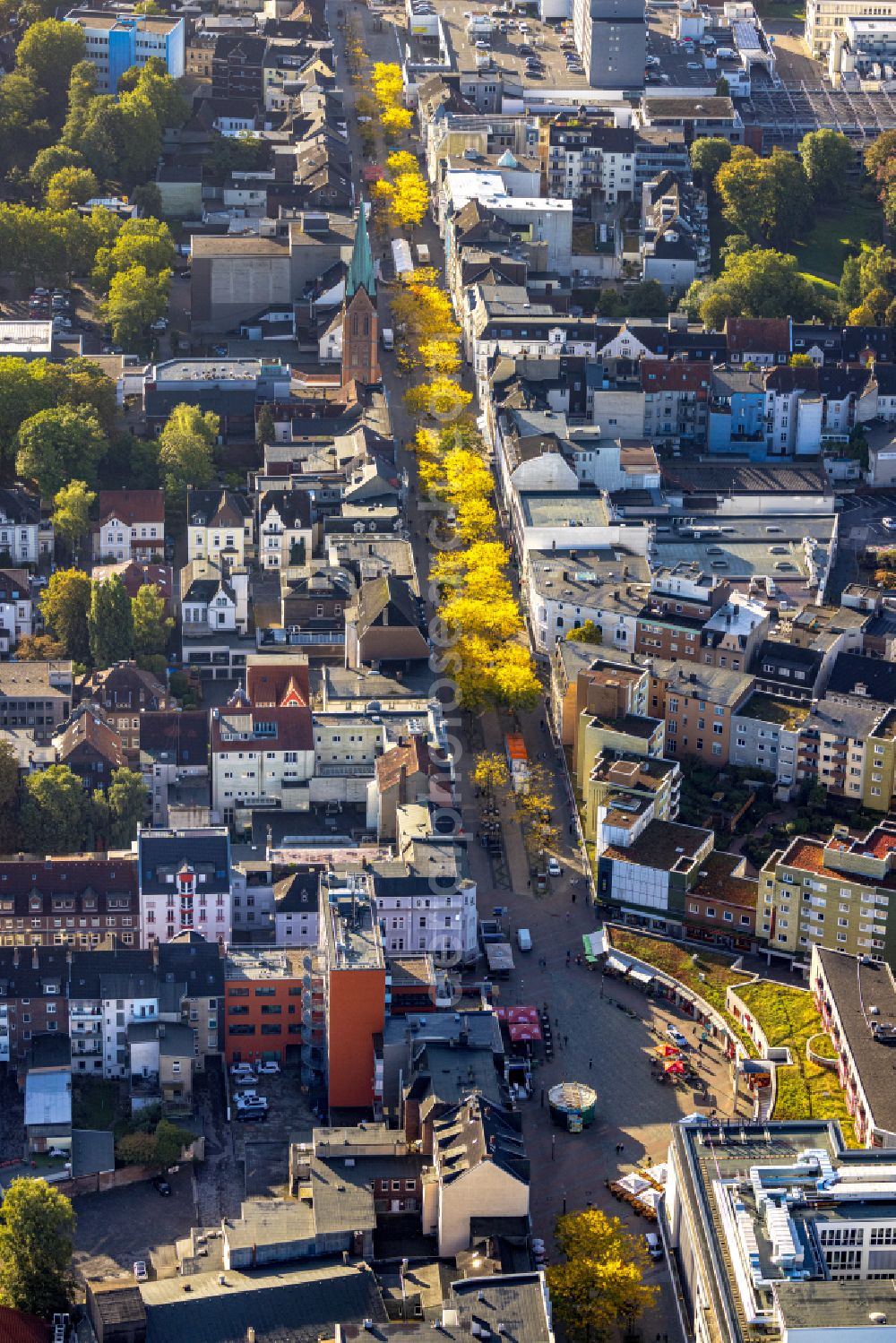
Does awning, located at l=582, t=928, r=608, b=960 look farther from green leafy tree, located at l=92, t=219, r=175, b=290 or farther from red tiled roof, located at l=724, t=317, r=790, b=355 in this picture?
A: green leafy tree, located at l=92, t=219, r=175, b=290

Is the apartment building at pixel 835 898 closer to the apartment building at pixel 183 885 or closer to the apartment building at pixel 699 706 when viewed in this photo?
the apartment building at pixel 699 706

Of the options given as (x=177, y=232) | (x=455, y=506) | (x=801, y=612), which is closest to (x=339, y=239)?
(x=177, y=232)

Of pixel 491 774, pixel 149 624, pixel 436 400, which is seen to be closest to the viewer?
pixel 491 774

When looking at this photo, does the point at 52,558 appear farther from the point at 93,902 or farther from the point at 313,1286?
the point at 313,1286

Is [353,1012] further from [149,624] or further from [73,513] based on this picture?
[73,513]

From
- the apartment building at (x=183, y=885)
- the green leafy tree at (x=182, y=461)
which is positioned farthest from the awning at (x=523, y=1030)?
the green leafy tree at (x=182, y=461)

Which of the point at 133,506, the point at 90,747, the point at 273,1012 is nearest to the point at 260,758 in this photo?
the point at 90,747
